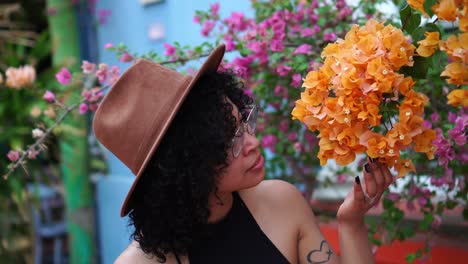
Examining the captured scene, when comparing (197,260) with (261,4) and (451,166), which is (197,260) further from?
(261,4)

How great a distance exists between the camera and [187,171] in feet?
5.53

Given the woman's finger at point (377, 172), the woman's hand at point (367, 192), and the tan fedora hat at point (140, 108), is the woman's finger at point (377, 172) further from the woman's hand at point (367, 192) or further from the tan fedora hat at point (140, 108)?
the tan fedora hat at point (140, 108)

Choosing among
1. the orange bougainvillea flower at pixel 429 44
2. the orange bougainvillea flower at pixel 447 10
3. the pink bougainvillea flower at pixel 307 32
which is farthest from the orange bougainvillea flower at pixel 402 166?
the pink bougainvillea flower at pixel 307 32

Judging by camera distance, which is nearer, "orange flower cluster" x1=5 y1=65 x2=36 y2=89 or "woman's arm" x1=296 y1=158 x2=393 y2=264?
"woman's arm" x1=296 y1=158 x2=393 y2=264

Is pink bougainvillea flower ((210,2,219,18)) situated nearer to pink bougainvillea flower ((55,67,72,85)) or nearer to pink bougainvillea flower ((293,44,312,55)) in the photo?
pink bougainvillea flower ((293,44,312,55))

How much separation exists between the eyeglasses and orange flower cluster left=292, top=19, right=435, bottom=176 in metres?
0.36

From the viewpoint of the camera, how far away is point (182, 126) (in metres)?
1.68

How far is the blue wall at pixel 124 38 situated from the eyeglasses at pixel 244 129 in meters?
1.89

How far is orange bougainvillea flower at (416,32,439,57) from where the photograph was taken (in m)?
1.24

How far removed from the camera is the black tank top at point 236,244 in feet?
5.94

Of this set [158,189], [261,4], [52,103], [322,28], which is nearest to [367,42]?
[158,189]

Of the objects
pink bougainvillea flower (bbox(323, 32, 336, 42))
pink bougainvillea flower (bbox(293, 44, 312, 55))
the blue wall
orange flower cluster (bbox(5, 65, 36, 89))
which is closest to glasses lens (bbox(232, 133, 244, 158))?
pink bougainvillea flower (bbox(293, 44, 312, 55))

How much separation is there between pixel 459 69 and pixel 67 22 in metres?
4.11

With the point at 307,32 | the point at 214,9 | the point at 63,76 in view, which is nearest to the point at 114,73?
the point at 63,76
